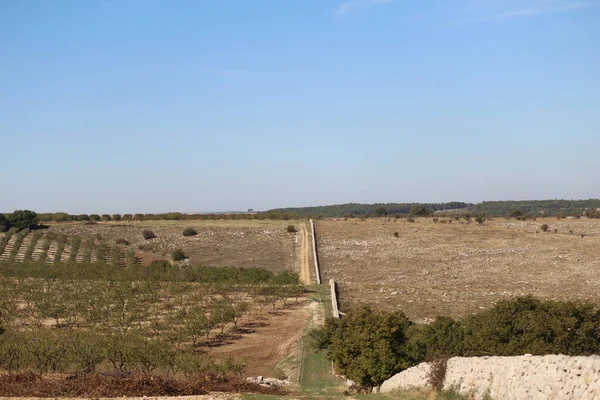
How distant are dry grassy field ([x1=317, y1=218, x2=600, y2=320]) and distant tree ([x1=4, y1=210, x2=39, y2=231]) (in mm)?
40889

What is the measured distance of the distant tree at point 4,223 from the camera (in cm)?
8595

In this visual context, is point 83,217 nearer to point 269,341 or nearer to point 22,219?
point 22,219

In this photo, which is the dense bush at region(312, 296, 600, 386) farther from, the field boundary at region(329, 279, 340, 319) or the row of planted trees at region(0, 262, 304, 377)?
the field boundary at region(329, 279, 340, 319)

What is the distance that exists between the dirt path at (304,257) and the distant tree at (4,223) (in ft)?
132

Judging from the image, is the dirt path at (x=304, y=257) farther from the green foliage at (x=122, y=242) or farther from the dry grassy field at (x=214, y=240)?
the green foliage at (x=122, y=242)

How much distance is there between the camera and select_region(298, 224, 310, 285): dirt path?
207 ft

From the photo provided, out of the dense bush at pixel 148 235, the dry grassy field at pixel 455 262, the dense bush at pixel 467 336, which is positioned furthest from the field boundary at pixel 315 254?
the dense bush at pixel 467 336

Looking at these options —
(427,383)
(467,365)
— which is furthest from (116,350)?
(467,365)

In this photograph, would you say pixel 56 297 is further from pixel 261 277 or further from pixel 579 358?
pixel 579 358

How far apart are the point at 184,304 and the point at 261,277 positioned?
1043 cm

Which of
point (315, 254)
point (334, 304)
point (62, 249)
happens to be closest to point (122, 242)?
point (62, 249)

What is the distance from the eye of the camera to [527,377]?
1257 centimetres

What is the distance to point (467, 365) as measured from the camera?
1530 cm

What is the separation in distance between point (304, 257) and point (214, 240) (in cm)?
1599
